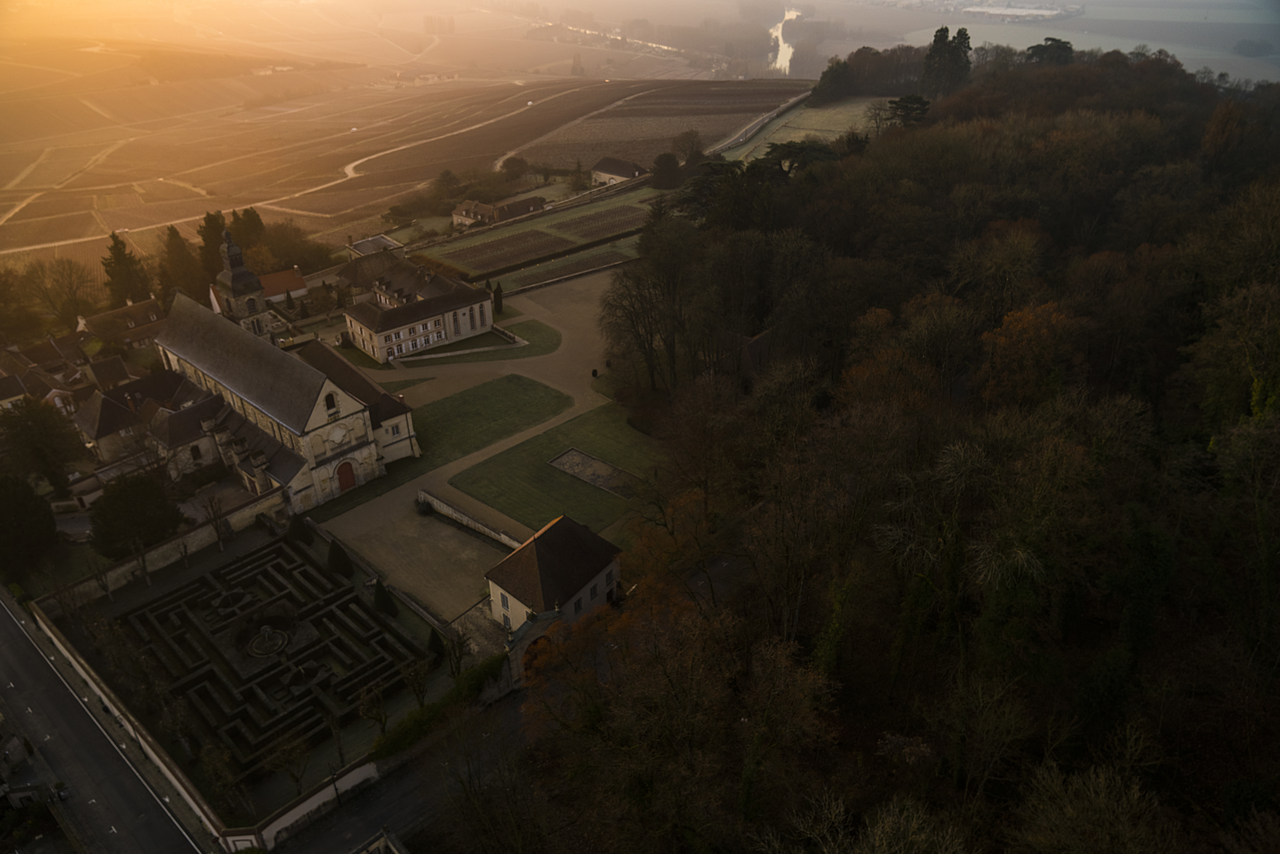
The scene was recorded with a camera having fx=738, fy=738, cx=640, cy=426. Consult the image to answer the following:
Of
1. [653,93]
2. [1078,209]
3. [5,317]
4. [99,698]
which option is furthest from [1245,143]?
[653,93]

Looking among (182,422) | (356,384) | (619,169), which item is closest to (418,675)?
(356,384)

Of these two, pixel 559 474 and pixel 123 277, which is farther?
pixel 123 277

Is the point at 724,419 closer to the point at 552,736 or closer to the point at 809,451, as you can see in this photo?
the point at 809,451

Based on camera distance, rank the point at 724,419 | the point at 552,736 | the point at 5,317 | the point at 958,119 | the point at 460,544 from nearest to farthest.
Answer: the point at 552,736
the point at 724,419
the point at 460,544
the point at 5,317
the point at 958,119

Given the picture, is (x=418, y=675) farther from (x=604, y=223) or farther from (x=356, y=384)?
(x=604, y=223)

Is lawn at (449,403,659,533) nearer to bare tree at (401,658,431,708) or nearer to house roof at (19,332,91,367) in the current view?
bare tree at (401,658,431,708)

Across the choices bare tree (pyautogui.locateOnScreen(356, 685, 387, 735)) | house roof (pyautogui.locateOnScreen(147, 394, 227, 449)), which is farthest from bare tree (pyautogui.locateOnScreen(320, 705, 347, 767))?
house roof (pyautogui.locateOnScreen(147, 394, 227, 449))

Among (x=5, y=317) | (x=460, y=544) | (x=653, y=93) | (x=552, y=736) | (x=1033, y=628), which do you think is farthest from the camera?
(x=653, y=93)

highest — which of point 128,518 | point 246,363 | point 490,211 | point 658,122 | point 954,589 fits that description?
point 658,122

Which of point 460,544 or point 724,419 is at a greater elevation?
point 724,419
